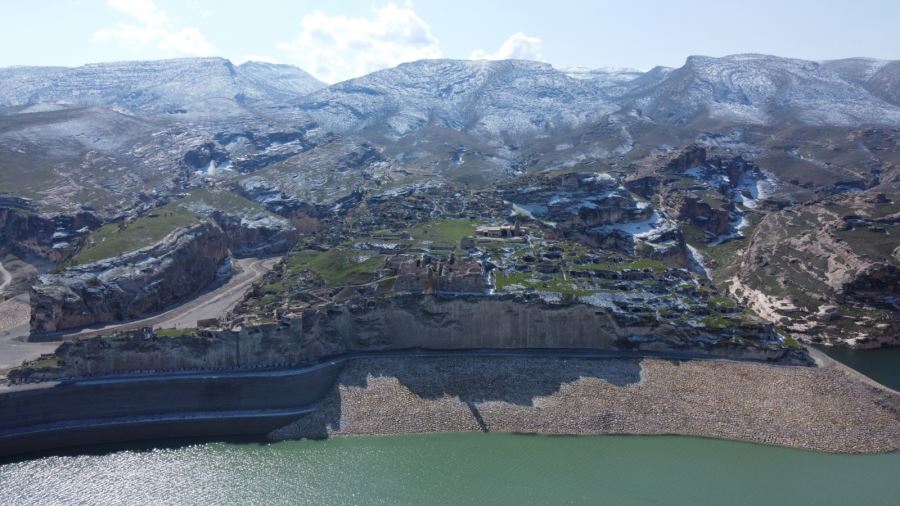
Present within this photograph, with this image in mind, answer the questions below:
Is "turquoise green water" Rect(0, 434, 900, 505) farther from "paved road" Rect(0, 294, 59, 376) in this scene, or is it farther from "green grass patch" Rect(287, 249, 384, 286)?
"green grass patch" Rect(287, 249, 384, 286)

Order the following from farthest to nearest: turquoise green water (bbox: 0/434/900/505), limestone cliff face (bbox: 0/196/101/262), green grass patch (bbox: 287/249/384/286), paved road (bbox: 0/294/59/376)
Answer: limestone cliff face (bbox: 0/196/101/262) < green grass patch (bbox: 287/249/384/286) < paved road (bbox: 0/294/59/376) < turquoise green water (bbox: 0/434/900/505)

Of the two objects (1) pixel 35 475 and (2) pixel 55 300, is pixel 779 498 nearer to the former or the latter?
(1) pixel 35 475

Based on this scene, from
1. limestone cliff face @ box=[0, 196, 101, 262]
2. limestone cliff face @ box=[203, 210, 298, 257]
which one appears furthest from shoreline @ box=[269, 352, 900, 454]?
limestone cliff face @ box=[0, 196, 101, 262]

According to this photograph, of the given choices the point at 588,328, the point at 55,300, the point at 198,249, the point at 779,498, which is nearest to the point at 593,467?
the point at 779,498

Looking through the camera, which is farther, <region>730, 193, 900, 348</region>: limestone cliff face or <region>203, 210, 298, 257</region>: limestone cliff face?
<region>203, 210, 298, 257</region>: limestone cliff face

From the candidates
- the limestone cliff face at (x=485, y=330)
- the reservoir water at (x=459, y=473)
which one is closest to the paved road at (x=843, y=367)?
the limestone cliff face at (x=485, y=330)

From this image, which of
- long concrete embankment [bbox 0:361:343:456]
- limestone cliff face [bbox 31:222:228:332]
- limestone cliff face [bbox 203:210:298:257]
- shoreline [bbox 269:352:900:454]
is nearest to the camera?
long concrete embankment [bbox 0:361:343:456]

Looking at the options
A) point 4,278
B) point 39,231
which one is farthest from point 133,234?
point 39,231

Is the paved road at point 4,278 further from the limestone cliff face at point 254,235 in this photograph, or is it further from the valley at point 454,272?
the limestone cliff face at point 254,235
